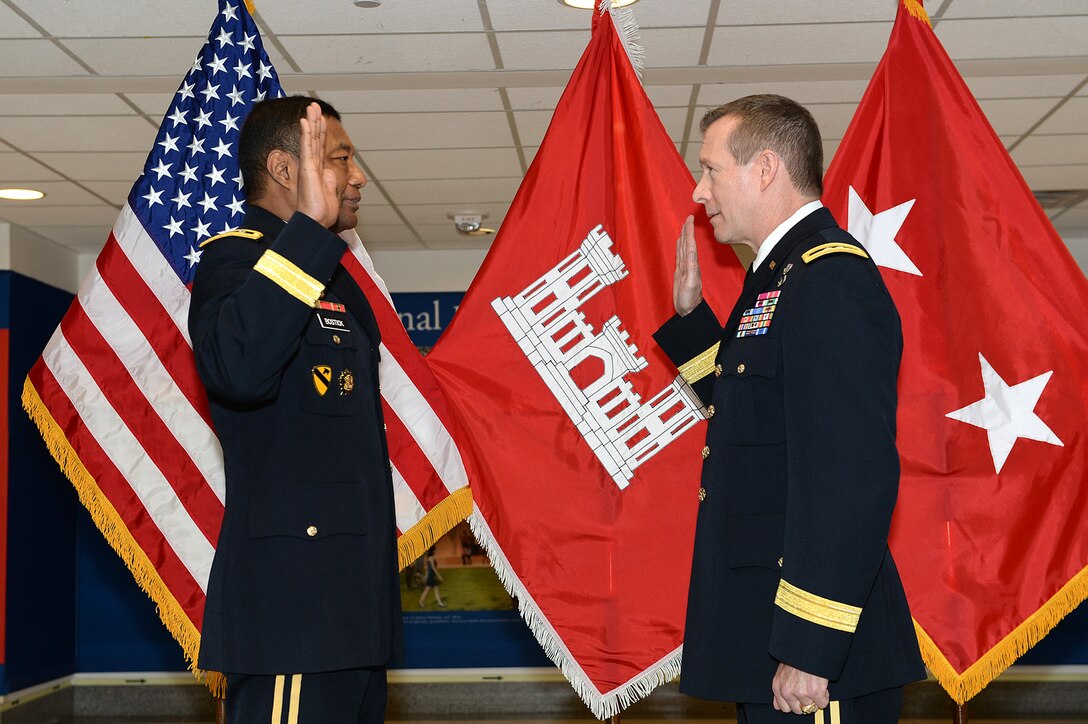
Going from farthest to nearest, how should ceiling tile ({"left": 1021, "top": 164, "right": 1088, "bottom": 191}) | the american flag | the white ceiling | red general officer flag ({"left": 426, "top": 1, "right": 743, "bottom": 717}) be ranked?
ceiling tile ({"left": 1021, "top": 164, "right": 1088, "bottom": 191}), the white ceiling, the american flag, red general officer flag ({"left": 426, "top": 1, "right": 743, "bottom": 717})

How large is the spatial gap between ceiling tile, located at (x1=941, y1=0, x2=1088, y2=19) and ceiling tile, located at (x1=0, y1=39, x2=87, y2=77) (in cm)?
284

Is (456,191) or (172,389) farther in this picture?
(456,191)

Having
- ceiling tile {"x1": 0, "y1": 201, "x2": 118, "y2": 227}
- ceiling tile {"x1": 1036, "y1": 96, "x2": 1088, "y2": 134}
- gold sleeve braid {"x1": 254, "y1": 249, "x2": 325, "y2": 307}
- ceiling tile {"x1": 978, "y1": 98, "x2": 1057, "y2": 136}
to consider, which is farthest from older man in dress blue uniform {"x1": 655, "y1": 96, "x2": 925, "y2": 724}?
ceiling tile {"x1": 0, "y1": 201, "x2": 118, "y2": 227}

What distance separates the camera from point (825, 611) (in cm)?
153

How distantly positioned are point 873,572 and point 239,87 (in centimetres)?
216

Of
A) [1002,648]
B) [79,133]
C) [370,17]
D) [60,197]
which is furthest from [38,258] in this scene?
[1002,648]

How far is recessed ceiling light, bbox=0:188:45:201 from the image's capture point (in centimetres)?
555

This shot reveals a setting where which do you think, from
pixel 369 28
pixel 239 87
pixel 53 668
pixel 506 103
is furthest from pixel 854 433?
pixel 53 668

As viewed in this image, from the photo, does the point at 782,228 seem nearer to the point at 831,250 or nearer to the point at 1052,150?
the point at 831,250

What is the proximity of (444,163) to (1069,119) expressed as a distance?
268cm

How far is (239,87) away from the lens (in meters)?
2.99

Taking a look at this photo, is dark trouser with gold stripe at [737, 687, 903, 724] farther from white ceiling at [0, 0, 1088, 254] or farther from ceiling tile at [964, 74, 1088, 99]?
ceiling tile at [964, 74, 1088, 99]

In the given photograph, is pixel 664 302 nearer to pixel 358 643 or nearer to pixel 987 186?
pixel 987 186

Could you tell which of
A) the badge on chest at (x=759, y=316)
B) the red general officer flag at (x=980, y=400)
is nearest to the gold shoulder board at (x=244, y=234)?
the badge on chest at (x=759, y=316)
